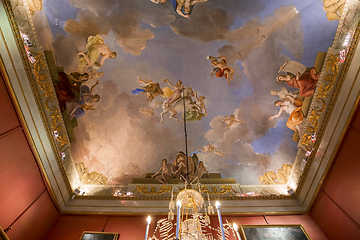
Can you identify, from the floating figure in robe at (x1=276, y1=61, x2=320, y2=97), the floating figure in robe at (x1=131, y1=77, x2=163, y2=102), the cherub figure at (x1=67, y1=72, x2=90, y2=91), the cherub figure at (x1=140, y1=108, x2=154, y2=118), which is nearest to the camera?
the floating figure in robe at (x1=276, y1=61, x2=320, y2=97)

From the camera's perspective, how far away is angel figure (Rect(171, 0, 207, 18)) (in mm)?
6547

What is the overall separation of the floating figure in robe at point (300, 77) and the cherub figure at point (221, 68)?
5.66 ft

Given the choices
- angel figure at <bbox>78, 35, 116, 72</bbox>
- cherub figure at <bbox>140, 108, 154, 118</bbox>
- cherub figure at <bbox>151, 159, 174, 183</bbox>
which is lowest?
Answer: cherub figure at <bbox>151, 159, 174, 183</bbox>

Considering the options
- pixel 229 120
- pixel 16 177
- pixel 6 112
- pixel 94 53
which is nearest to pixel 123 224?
pixel 16 177

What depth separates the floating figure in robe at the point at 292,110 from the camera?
786 cm

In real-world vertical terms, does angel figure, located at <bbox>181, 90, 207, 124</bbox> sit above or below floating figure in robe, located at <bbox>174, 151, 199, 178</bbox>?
above

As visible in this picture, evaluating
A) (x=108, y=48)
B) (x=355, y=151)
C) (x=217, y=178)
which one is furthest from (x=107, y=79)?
(x=355, y=151)

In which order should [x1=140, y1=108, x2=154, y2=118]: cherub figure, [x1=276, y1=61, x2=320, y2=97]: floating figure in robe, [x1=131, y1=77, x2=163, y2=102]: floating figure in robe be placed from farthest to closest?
1. [x1=140, y1=108, x2=154, y2=118]: cherub figure
2. [x1=131, y1=77, x2=163, y2=102]: floating figure in robe
3. [x1=276, y1=61, x2=320, y2=97]: floating figure in robe

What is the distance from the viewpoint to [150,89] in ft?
27.4

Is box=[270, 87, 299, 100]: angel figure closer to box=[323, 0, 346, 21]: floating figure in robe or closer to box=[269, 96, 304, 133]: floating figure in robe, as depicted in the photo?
box=[269, 96, 304, 133]: floating figure in robe

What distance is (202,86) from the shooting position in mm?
8352

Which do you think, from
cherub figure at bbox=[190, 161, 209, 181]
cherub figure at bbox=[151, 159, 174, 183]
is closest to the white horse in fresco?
cherub figure at bbox=[151, 159, 174, 183]

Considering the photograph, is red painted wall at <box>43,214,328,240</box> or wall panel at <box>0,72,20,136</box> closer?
wall panel at <box>0,72,20,136</box>

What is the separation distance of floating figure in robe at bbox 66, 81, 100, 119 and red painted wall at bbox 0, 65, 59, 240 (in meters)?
1.82
